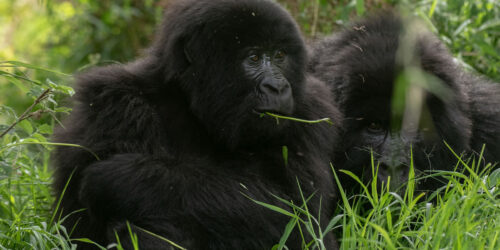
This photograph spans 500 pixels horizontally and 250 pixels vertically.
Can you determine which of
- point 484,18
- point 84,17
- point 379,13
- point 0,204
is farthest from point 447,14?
point 84,17

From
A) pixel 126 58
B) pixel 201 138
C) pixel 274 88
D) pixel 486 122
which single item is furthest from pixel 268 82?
pixel 126 58

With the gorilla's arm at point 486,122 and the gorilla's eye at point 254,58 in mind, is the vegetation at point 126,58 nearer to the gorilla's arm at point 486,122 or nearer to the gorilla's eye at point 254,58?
the gorilla's arm at point 486,122

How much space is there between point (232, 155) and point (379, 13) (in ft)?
5.77

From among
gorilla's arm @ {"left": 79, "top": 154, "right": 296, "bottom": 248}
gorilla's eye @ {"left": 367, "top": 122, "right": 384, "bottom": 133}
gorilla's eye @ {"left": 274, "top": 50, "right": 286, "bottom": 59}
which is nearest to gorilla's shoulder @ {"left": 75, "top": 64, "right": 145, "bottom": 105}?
gorilla's arm @ {"left": 79, "top": 154, "right": 296, "bottom": 248}

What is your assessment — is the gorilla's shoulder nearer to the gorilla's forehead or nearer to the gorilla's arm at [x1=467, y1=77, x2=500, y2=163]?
the gorilla's forehead

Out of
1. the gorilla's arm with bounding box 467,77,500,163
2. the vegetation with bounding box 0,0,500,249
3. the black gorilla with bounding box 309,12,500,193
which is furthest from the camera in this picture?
the gorilla's arm with bounding box 467,77,500,163

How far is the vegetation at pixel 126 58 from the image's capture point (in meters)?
2.97

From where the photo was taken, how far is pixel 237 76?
338cm

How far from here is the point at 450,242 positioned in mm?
2723

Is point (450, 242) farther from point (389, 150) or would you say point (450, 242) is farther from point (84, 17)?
point (84, 17)

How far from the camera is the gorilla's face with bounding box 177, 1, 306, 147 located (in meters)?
3.34

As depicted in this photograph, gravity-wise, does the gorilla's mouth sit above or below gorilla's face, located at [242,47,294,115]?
below

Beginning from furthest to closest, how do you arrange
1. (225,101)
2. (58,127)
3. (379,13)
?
1. (379,13)
2. (58,127)
3. (225,101)

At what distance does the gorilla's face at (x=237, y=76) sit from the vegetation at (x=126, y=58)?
49 centimetres
